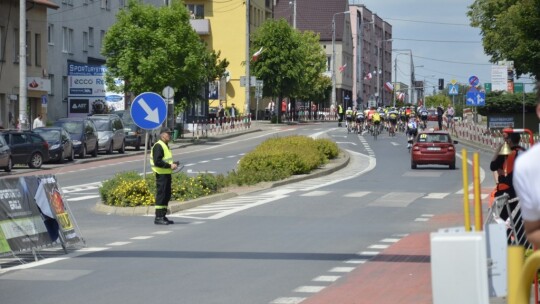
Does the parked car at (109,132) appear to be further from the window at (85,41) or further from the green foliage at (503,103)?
the green foliage at (503,103)

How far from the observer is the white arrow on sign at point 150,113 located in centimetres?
2581

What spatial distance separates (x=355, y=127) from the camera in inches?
3095

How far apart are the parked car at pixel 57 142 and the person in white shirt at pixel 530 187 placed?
42.3 meters

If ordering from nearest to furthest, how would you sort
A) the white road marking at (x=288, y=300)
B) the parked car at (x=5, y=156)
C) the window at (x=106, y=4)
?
the white road marking at (x=288, y=300)
the parked car at (x=5, y=156)
the window at (x=106, y=4)

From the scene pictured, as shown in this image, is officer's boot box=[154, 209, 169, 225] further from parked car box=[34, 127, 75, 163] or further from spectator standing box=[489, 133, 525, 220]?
parked car box=[34, 127, 75, 163]

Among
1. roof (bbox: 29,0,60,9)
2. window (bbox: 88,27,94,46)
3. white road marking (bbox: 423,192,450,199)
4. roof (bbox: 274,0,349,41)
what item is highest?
roof (bbox: 274,0,349,41)

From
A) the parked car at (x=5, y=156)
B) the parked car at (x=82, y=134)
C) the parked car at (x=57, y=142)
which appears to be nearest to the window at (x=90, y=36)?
the parked car at (x=82, y=134)

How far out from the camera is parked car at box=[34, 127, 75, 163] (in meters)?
46.6

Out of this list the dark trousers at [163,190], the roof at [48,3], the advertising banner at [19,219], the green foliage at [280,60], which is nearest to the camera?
the advertising banner at [19,219]

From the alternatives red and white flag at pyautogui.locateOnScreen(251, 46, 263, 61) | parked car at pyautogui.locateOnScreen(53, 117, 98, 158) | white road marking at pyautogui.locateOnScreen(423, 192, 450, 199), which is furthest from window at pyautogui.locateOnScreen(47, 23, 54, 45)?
white road marking at pyautogui.locateOnScreen(423, 192, 450, 199)

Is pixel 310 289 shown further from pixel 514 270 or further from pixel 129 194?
pixel 129 194

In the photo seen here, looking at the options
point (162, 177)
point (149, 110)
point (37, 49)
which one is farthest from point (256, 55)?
point (162, 177)

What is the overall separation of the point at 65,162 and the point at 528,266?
4444 cm

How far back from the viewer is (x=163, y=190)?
21422 mm
